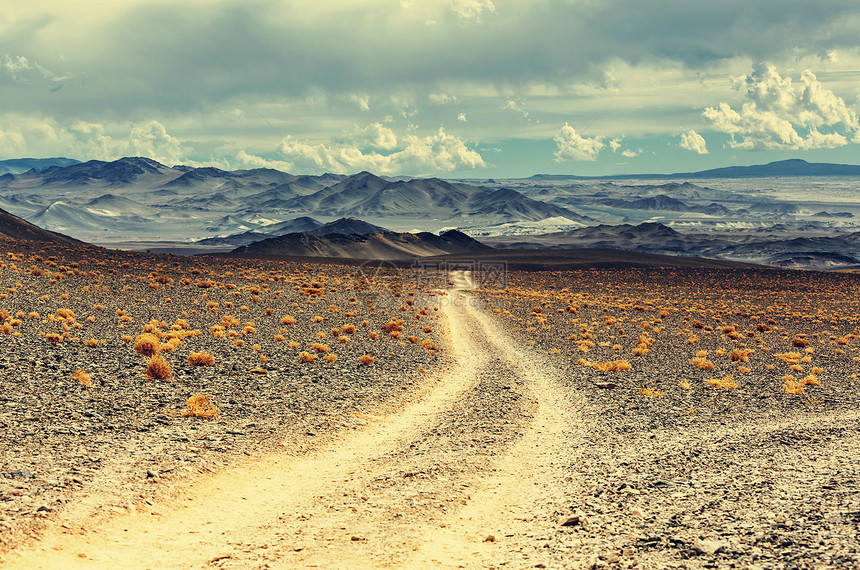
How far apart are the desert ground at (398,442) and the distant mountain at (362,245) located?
357 feet

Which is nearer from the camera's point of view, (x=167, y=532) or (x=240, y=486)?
(x=167, y=532)

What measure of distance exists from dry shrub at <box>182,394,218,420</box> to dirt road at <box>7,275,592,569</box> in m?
2.57

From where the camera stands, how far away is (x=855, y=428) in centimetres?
1391

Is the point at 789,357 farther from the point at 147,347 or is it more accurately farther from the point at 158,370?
the point at 147,347

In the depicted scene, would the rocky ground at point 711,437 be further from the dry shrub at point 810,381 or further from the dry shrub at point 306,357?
the dry shrub at point 306,357

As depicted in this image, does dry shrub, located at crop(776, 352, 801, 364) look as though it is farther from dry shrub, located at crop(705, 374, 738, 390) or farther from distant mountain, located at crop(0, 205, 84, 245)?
distant mountain, located at crop(0, 205, 84, 245)

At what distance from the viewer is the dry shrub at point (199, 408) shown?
43.7 ft

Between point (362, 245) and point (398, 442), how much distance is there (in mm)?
143969

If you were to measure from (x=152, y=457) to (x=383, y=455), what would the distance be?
14.5 feet

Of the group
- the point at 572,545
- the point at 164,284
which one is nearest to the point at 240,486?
the point at 572,545

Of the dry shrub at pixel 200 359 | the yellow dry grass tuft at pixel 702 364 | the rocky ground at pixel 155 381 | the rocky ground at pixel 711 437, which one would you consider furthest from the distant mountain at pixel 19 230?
the yellow dry grass tuft at pixel 702 364

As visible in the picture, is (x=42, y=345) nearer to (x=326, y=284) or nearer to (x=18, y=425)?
(x=18, y=425)

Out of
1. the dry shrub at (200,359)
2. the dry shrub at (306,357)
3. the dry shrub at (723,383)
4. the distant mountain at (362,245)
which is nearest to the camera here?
the dry shrub at (200,359)

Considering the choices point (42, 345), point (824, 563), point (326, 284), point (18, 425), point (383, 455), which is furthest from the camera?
point (326, 284)
